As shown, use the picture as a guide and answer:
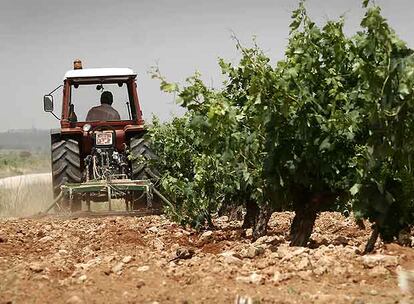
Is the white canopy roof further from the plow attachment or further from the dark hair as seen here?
the plow attachment

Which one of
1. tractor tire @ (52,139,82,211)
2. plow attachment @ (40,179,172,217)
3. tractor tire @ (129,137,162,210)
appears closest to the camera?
plow attachment @ (40,179,172,217)

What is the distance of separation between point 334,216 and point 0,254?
216 inches

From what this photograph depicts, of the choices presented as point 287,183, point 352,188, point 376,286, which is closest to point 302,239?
point 287,183

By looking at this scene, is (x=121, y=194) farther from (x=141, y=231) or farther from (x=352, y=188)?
(x=352, y=188)

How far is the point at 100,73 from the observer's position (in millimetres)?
13023

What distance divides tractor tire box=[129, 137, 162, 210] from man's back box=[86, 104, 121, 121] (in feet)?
2.45

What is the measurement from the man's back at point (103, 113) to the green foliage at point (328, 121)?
590 cm

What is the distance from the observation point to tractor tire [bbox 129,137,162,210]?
40.1ft

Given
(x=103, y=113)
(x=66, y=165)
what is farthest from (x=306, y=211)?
(x=103, y=113)

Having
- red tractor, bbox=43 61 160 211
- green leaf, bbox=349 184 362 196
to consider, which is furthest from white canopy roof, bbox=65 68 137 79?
green leaf, bbox=349 184 362 196

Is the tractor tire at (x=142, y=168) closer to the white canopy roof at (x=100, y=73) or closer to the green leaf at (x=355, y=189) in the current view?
the white canopy roof at (x=100, y=73)

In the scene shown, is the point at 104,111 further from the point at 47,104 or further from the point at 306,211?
the point at 306,211

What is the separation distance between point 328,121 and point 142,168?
6498 mm

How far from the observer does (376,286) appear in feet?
16.3
